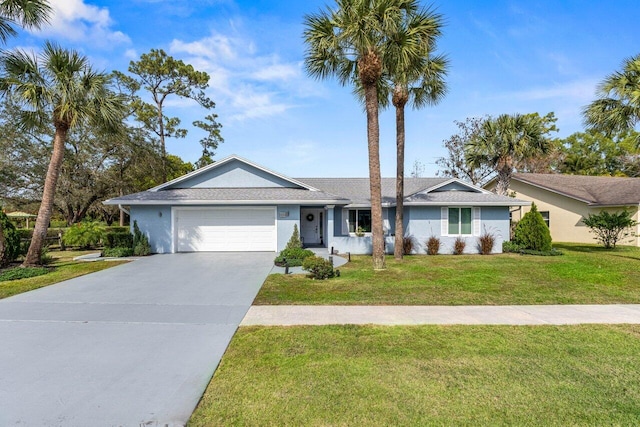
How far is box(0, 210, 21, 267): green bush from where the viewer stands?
12178 mm

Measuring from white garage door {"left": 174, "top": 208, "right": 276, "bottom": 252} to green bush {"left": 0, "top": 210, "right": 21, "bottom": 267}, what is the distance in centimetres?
598

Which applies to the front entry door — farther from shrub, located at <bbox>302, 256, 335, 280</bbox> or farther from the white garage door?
shrub, located at <bbox>302, 256, 335, 280</bbox>

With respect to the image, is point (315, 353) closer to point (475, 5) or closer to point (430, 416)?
point (430, 416)

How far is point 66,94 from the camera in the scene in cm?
1139

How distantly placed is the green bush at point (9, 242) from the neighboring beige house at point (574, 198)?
24.9 meters

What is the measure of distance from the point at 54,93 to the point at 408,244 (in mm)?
15899

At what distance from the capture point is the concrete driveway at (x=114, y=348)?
3.30 meters

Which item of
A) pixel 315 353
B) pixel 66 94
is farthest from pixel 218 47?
pixel 315 353

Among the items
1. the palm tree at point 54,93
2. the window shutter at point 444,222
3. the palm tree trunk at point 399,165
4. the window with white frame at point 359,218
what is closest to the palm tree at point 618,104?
the window shutter at point 444,222

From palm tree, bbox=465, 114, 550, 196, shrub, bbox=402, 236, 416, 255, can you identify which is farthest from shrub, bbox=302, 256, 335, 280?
palm tree, bbox=465, 114, 550, 196

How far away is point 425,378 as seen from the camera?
A: 3.85 metres

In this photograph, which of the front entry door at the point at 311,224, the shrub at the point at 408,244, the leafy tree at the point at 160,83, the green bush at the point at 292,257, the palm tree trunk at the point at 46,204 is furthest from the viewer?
the leafy tree at the point at 160,83

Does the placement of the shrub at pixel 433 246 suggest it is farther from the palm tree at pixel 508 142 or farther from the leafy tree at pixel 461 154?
the leafy tree at pixel 461 154

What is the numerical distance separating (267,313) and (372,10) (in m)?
9.54
